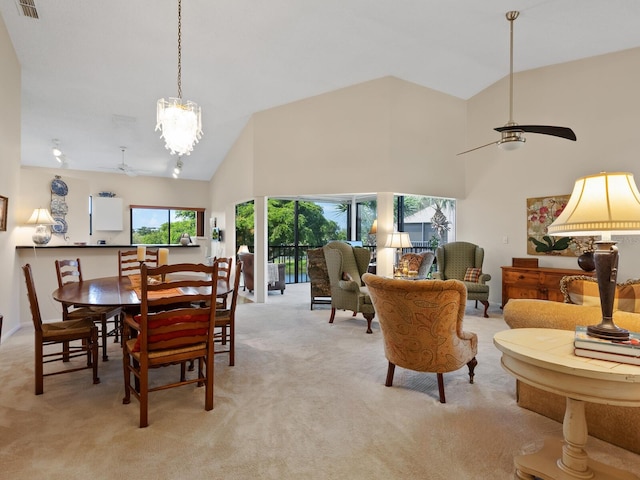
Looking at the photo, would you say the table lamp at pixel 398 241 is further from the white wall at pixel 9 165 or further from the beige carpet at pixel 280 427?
the white wall at pixel 9 165

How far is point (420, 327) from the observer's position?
2.49 meters

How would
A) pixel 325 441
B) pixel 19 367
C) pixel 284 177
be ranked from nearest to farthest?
1. pixel 325 441
2. pixel 19 367
3. pixel 284 177

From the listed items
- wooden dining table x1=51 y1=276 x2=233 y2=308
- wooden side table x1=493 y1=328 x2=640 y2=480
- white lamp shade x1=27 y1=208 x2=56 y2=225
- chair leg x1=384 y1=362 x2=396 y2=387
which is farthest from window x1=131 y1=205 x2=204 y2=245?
wooden side table x1=493 y1=328 x2=640 y2=480

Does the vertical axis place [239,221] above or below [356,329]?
above

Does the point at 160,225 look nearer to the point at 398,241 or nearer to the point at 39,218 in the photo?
the point at 39,218

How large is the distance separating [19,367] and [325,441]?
115 inches

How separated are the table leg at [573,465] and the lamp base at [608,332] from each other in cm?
32

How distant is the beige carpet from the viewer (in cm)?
182

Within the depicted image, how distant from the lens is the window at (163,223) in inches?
363

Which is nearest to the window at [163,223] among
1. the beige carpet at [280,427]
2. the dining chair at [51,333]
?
the beige carpet at [280,427]

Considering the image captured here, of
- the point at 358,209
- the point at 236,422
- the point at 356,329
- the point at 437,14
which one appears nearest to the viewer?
the point at 236,422

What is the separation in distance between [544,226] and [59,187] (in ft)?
27.2

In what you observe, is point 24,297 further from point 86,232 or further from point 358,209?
point 358,209

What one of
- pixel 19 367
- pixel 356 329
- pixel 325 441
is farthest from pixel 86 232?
pixel 325 441
